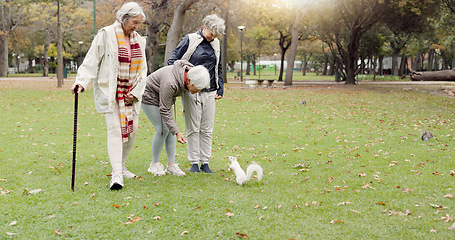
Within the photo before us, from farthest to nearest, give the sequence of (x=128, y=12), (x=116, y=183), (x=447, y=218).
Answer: (x=116, y=183) → (x=128, y=12) → (x=447, y=218)

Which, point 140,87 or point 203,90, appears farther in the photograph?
point 203,90

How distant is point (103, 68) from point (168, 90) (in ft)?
2.33

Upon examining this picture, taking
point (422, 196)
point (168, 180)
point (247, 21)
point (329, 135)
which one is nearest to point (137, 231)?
point (168, 180)

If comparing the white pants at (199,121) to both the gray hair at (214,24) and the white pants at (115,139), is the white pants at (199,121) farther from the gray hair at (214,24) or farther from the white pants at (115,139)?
the white pants at (115,139)

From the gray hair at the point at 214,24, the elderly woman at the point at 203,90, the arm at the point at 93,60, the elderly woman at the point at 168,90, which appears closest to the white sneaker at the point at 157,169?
the elderly woman at the point at 168,90

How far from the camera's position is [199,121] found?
5398 millimetres

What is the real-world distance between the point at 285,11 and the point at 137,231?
2743cm

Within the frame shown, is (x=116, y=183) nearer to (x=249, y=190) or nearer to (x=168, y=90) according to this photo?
(x=168, y=90)

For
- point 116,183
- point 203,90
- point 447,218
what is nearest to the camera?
point 447,218

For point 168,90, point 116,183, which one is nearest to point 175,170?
point 116,183

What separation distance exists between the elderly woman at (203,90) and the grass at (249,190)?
0.38 metres

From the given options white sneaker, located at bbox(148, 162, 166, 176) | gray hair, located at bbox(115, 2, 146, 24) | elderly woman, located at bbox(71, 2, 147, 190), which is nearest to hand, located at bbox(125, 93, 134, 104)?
elderly woman, located at bbox(71, 2, 147, 190)

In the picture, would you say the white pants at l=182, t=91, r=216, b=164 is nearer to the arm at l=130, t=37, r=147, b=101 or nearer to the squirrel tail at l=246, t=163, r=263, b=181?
the arm at l=130, t=37, r=147, b=101

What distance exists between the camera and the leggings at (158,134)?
5.09m
